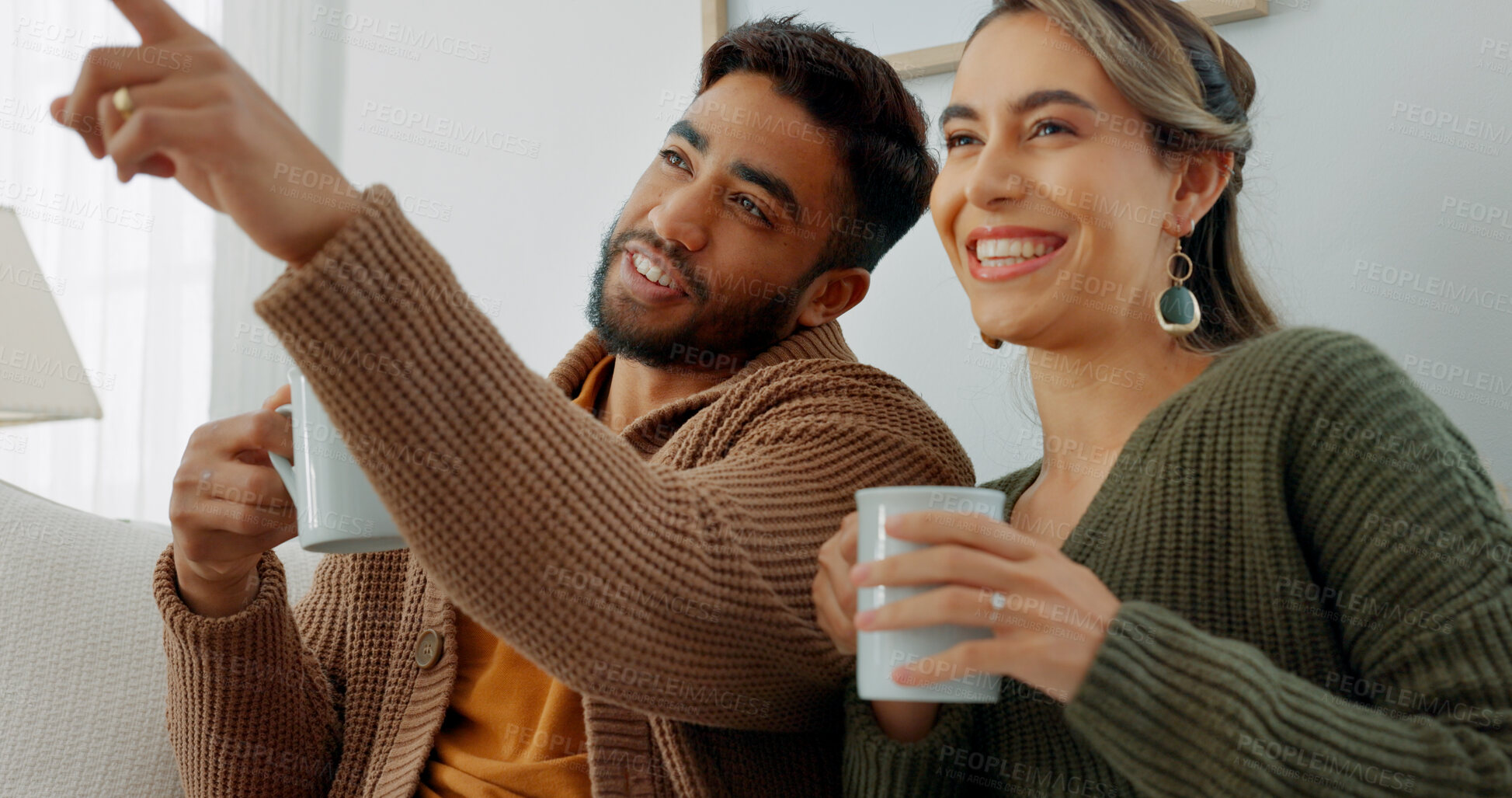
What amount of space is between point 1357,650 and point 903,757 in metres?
0.32

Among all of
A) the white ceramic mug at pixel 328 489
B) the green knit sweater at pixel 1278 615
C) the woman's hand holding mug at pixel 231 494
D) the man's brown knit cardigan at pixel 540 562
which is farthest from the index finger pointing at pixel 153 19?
the green knit sweater at pixel 1278 615

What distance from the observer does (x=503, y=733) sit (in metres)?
1.11

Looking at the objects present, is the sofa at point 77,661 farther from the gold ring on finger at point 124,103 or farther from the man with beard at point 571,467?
the gold ring on finger at point 124,103

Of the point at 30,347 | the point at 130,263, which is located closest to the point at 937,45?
the point at 30,347

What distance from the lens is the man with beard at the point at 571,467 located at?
26.1 inches

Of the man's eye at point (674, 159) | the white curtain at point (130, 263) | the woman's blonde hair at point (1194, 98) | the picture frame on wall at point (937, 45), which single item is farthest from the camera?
the white curtain at point (130, 263)

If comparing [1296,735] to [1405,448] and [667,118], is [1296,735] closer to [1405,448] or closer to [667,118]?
[1405,448]

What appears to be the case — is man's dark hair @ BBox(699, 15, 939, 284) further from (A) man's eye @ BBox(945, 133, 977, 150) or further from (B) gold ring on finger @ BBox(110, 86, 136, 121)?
(B) gold ring on finger @ BBox(110, 86, 136, 121)

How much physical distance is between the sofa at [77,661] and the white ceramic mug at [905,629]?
34.2 inches

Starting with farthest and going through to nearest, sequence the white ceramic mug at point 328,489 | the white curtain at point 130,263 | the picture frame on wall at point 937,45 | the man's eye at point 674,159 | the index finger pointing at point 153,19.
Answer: the white curtain at point 130,263 < the man's eye at point 674,159 < the picture frame on wall at point 937,45 < the white ceramic mug at point 328,489 < the index finger pointing at point 153,19

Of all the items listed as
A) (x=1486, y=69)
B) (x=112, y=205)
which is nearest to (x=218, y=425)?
(x=1486, y=69)

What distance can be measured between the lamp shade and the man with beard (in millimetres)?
809

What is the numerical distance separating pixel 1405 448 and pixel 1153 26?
0.43 meters

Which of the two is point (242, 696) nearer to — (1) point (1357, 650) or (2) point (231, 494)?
(2) point (231, 494)
